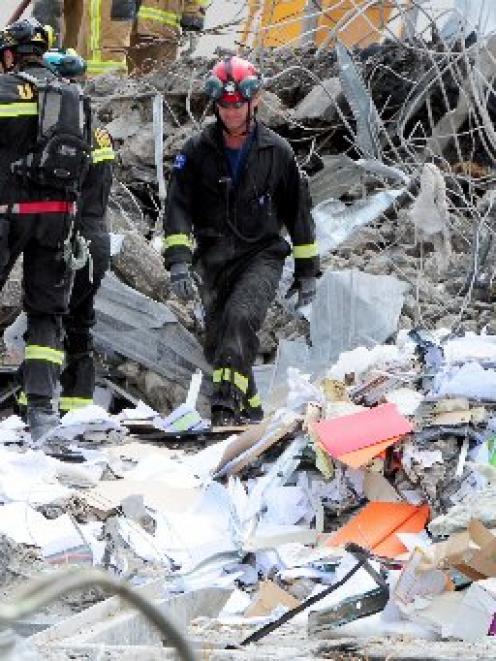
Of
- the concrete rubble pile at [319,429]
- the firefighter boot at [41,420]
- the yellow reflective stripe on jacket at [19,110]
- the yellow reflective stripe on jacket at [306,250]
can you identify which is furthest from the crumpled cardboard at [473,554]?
the yellow reflective stripe on jacket at [306,250]

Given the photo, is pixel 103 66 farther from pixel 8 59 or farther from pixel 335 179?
pixel 8 59

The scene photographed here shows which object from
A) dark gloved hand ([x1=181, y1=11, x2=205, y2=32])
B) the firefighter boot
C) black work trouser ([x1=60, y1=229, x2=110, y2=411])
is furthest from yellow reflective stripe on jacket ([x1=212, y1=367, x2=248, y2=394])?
dark gloved hand ([x1=181, y1=11, x2=205, y2=32])

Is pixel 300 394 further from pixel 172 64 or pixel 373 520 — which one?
pixel 172 64

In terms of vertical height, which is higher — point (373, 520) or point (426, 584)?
point (426, 584)

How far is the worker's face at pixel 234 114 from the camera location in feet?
24.9

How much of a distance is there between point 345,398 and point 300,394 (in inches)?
8.3

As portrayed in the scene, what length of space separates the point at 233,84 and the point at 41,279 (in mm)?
1279

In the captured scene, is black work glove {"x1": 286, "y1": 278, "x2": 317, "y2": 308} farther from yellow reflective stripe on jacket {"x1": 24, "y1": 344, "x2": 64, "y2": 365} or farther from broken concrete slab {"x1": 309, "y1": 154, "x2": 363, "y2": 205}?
broken concrete slab {"x1": 309, "y1": 154, "x2": 363, "y2": 205}

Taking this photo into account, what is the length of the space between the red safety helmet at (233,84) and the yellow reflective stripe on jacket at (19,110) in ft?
3.68

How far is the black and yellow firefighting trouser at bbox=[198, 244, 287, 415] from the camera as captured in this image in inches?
303

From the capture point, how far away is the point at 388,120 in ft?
34.8

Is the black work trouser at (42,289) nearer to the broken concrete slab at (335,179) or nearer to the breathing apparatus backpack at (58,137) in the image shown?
the breathing apparatus backpack at (58,137)

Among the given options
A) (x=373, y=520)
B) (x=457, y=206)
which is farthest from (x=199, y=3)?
(x=373, y=520)

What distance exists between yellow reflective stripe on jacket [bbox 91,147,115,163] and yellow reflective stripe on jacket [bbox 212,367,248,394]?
1139 mm
